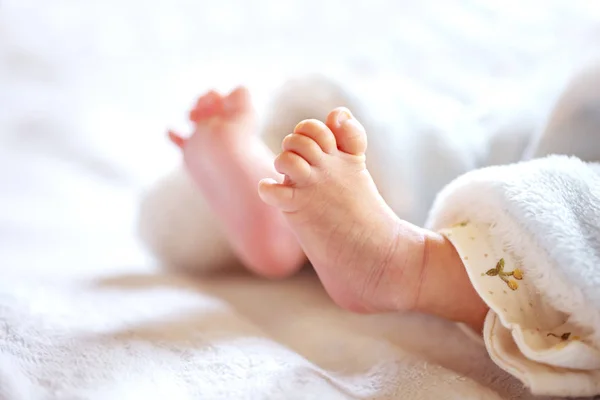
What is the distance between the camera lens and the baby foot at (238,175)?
2.31ft

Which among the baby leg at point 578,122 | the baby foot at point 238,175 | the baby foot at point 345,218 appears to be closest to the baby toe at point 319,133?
the baby foot at point 345,218

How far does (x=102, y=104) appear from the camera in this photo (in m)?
1.21

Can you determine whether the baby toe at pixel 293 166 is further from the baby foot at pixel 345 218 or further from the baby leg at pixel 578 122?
the baby leg at pixel 578 122

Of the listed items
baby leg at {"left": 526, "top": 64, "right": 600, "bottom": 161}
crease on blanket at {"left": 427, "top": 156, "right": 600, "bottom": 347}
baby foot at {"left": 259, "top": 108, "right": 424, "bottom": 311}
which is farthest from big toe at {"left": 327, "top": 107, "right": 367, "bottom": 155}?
baby leg at {"left": 526, "top": 64, "right": 600, "bottom": 161}

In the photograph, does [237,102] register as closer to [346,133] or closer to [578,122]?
[346,133]

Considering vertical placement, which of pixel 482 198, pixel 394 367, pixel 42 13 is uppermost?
pixel 42 13

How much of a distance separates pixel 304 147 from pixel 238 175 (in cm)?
15

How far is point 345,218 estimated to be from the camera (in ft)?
1.98

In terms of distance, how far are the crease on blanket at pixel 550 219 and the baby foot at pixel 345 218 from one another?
69mm

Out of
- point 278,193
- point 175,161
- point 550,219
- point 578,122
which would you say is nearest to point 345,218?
point 278,193

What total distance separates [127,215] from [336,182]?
1.49ft

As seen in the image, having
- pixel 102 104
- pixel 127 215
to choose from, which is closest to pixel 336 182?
pixel 127 215

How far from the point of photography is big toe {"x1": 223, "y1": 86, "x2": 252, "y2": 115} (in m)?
0.74

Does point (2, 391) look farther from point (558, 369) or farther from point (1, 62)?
point (1, 62)
